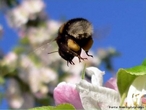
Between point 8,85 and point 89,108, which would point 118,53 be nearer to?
point 8,85

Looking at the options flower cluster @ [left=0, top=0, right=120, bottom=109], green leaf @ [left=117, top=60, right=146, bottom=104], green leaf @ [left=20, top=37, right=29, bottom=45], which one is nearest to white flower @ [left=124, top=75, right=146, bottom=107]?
green leaf @ [left=117, top=60, right=146, bottom=104]

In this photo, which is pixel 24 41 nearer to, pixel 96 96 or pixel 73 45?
pixel 73 45

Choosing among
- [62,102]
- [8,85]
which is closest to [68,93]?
[62,102]

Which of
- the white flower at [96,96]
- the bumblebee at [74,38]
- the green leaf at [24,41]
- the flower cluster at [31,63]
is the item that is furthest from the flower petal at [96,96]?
the green leaf at [24,41]

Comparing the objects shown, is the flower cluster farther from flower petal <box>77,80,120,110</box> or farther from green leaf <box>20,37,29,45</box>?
flower petal <box>77,80,120,110</box>

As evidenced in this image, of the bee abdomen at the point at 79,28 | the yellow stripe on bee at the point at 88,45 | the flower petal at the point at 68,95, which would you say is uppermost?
the bee abdomen at the point at 79,28

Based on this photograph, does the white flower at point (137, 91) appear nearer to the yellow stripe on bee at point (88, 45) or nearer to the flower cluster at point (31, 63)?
the yellow stripe on bee at point (88, 45)
